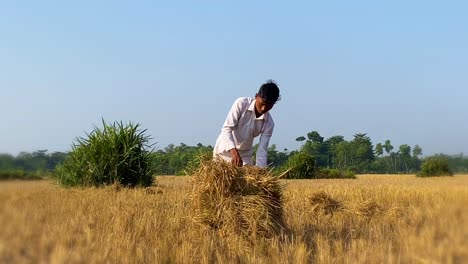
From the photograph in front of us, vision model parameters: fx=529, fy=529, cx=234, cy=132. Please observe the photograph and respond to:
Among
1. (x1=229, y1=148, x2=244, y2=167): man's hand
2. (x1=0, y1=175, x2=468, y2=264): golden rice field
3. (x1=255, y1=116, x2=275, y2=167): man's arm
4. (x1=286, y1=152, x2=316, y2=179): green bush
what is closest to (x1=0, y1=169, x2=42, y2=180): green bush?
(x1=0, y1=175, x2=468, y2=264): golden rice field

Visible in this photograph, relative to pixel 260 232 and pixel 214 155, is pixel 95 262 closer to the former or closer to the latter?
pixel 260 232

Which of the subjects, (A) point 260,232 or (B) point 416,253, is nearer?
(B) point 416,253

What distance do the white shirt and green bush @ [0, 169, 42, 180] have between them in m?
4.12

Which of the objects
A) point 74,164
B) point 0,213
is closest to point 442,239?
point 0,213

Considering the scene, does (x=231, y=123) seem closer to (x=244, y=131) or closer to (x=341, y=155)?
(x=244, y=131)

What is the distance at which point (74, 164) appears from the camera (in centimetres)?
1454

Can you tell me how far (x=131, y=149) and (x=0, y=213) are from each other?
13.7 metres

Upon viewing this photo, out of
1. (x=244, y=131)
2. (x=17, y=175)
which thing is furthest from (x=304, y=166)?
(x=17, y=175)

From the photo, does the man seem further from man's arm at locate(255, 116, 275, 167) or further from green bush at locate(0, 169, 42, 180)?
green bush at locate(0, 169, 42, 180)

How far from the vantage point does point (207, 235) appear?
5.68 meters

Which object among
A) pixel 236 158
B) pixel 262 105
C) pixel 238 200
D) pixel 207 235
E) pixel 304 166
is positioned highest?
pixel 304 166

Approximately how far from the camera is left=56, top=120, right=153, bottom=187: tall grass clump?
585 inches

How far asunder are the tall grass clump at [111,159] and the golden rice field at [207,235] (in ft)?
19.4

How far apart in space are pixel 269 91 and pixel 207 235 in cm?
171
